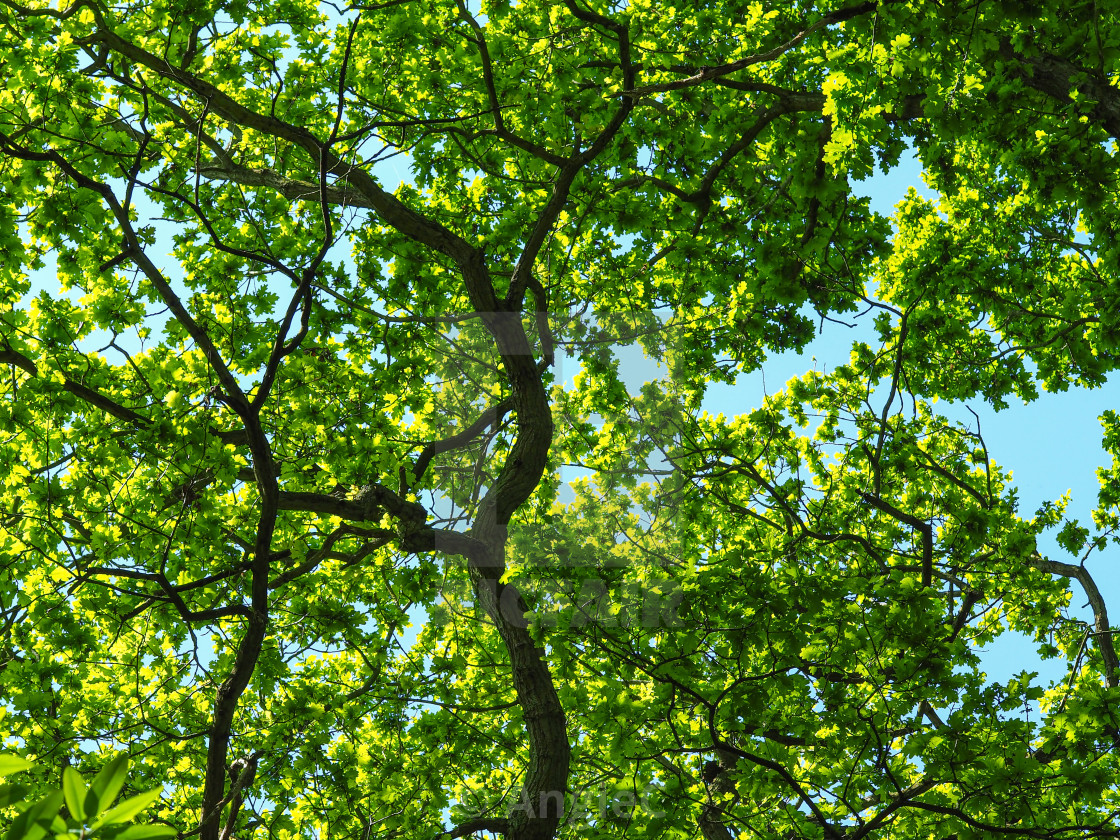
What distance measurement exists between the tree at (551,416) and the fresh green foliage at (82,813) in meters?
2.84

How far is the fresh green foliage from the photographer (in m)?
1.28

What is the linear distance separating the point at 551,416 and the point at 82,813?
5.46m

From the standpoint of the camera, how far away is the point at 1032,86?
4.43 meters

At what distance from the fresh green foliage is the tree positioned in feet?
9.31

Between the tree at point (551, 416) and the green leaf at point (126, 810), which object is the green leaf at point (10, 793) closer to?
the green leaf at point (126, 810)

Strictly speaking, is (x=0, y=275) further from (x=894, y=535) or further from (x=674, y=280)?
(x=894, y=535)

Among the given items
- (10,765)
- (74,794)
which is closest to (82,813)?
(74,794)

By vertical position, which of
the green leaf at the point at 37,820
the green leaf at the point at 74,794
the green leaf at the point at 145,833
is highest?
the green leaf at the point at 74,794

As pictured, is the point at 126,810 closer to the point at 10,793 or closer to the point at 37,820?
the point at 37,820

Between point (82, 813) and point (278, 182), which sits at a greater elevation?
point (278, 182)

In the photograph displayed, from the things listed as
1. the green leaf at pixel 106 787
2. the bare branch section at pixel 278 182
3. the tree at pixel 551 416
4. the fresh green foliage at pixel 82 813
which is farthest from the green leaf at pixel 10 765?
the bare branch section at pixel 278 182

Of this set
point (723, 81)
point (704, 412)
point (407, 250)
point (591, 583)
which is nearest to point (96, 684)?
point (407, 250)

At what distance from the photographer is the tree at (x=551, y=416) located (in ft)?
14.2

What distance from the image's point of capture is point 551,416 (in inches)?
263
